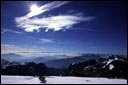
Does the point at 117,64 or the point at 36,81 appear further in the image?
the point at 117,64

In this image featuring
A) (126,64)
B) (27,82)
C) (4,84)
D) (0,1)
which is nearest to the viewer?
(4,84)

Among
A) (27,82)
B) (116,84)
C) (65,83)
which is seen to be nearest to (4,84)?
(27,82)

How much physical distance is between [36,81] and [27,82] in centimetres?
35

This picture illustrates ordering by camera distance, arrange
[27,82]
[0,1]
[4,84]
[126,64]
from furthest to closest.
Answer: [126,64], [0,1], [27,82], [4,84]

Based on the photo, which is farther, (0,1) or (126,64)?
(126,64)

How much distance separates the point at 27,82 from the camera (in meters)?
6.34

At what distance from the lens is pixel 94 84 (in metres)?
6.41

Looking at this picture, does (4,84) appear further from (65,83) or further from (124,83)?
(124,83)

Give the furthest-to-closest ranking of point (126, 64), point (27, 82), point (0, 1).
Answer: point (126, 64), point (0, 1), point (27, 82)

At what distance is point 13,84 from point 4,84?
31cm

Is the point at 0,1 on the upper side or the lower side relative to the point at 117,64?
upper

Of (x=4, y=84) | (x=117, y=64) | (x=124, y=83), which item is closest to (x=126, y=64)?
(x=117, y=64)

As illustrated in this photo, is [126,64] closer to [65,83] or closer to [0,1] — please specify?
[65,83]

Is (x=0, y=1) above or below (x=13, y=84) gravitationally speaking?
above
